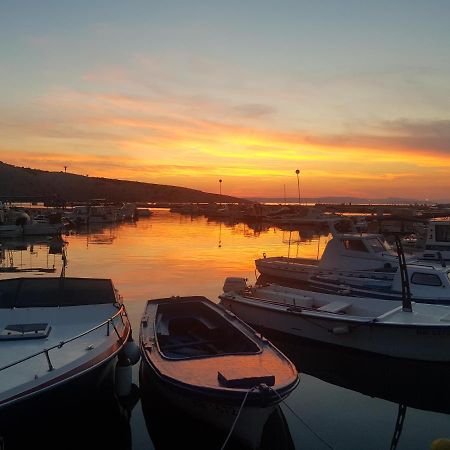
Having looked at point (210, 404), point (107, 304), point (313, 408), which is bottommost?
point (313, 408)

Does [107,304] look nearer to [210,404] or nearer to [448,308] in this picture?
[210,404]

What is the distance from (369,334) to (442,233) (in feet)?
54.9

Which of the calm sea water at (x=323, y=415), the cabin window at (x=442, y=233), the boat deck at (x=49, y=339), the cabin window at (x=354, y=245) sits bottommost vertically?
the calm sea water at (x=323, y=415)

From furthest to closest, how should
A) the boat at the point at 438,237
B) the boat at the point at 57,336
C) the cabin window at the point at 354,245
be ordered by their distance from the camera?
the boat at the point at 438,237, the cabin window at the point at 354,245, the boat at the point at 57,336

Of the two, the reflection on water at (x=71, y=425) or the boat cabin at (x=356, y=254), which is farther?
the boat cabin at (x=356, y=254)

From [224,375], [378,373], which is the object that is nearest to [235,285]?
[378,373]

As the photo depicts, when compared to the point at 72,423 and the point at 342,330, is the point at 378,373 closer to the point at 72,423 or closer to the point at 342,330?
the point at 342,330

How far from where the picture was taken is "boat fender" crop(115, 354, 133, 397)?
36.0ft

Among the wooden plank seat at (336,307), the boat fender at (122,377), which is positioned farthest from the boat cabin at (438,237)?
the boat fender at (122,377)

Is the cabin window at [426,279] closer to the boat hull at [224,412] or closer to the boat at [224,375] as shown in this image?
the boat at [224,375]

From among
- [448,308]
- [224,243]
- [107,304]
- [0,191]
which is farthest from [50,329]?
[0,191]

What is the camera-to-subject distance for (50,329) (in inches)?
447

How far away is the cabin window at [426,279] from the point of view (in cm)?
1686

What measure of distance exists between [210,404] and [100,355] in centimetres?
235
